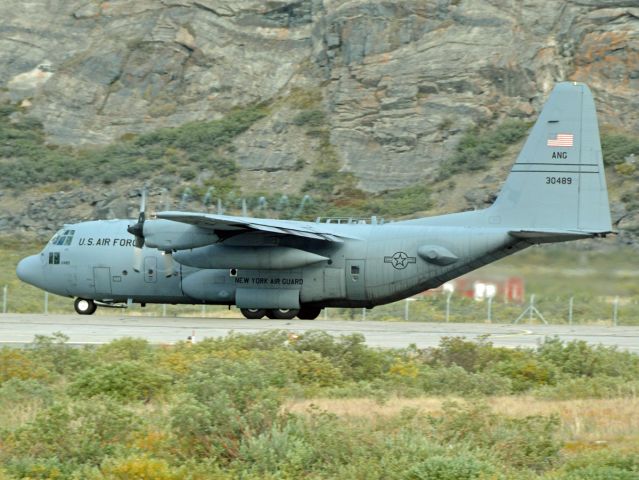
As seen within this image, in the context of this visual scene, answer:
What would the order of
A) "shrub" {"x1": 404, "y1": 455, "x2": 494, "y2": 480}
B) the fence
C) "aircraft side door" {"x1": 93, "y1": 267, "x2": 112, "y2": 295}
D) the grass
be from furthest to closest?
the fence, "aircraft side door" {"x1": 93, "y1": 267, "x2": 112, "y2": 295}, the grass, "shrub" {"x1": 404, "y1": 455, "x2": 494, "y2": 480}

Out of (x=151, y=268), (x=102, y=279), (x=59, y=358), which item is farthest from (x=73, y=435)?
(x=102, y=279)

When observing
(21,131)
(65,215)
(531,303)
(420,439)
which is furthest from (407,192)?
(420,439)

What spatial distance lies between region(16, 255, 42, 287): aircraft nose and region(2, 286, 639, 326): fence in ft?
5.86

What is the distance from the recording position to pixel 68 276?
1534 inches

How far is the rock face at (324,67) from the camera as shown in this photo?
71.8 meters

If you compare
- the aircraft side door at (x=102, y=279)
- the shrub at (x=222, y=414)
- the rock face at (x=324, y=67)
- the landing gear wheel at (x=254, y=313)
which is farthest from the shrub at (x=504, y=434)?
the rock face at (x=324, y=67)

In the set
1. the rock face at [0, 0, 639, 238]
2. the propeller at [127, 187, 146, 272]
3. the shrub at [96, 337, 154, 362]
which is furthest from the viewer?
the rock face at [0, 0, 639, 238]

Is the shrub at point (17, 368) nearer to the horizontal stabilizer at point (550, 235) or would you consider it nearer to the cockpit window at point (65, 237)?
the horizontal stabilizer at point (550, 235)

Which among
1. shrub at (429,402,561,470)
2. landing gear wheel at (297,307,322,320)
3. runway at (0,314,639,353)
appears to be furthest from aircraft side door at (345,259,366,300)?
shrub at (429,402,561,470)

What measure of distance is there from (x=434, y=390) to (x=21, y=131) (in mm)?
63298

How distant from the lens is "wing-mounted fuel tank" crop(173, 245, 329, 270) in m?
35.7

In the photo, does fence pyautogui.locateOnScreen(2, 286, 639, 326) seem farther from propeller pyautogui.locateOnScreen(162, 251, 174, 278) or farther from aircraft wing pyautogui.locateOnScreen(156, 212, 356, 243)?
propeller pyautogui.locateOnScreen(162, 251, 174, 278)

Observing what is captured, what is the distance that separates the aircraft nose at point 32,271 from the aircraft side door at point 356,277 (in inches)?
437

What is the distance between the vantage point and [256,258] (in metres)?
Answer: 35.8
